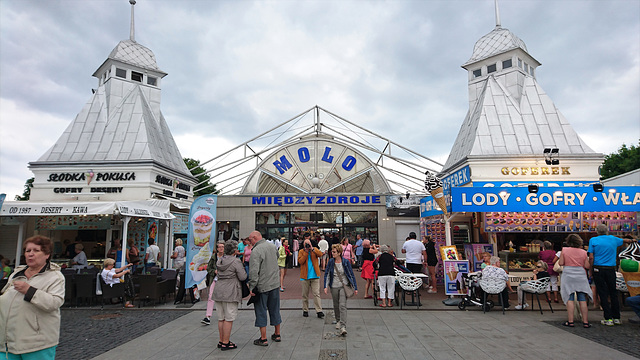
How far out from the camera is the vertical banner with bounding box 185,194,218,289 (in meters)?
9.17

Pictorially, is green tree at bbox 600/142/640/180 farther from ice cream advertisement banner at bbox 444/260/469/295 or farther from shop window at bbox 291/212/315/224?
ice cream advertisement banner at bbox 444/260/469/295

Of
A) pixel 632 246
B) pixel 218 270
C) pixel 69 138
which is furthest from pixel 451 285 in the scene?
pixel 69 138

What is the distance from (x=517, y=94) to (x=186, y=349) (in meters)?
17.7

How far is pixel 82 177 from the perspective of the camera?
51.6 feet

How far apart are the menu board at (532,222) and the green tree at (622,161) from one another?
22251mm

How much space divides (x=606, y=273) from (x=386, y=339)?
4799mm

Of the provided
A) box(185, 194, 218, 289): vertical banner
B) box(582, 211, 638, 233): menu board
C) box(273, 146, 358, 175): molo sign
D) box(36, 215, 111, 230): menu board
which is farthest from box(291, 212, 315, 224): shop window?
box(582, 211, 638, 233): menu board

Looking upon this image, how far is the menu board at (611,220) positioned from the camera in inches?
435

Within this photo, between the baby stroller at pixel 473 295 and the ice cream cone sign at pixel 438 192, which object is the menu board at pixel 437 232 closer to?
the ice cream cone sign at pixel 438 192

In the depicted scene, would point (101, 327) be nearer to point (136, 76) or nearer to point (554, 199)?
point (554, 199)

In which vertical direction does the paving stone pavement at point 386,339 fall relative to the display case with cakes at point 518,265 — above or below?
below

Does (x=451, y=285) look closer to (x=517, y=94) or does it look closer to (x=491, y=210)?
(x=491, y=210)

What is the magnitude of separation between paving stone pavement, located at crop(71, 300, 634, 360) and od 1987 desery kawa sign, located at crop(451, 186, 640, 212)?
3339 millimetres

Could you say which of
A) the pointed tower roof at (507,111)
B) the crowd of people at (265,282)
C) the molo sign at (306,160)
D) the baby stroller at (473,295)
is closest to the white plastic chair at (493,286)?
the crowd of people at (265,282)
